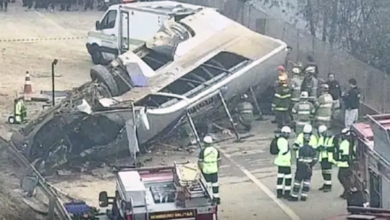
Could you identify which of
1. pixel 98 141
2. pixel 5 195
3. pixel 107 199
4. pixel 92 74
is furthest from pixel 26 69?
pixel 107 199

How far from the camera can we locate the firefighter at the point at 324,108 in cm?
2024

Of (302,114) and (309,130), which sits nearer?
(309,130)

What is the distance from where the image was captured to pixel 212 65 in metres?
21.3

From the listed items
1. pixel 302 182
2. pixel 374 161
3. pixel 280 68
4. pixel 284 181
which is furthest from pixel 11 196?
pixel 280 68

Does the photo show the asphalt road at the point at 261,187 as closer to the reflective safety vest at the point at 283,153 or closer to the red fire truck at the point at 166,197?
the reflective safety vest at the point at 283,153

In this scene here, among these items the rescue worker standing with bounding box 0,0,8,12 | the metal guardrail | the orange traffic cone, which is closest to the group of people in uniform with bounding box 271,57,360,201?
the metal guardrail

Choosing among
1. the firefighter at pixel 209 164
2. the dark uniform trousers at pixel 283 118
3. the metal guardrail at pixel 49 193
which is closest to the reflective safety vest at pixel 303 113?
the dark uniform trousers at pixel 283 118

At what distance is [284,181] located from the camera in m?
16.9

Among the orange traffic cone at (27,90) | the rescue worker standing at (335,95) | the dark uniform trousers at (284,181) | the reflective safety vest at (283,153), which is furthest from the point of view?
the orange traffic cone at (27,90)

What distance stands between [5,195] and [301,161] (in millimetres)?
4879

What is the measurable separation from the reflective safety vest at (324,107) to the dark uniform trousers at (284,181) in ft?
11.5

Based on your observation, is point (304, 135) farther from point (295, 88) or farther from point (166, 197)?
point (166, 197)

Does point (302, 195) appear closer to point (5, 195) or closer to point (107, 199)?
point (107, 199)

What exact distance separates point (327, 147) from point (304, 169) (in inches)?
36.8
